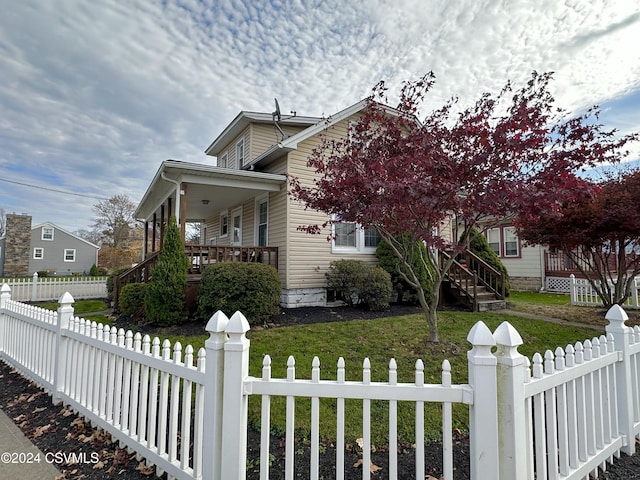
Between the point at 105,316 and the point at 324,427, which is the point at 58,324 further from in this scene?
the point at 105,316

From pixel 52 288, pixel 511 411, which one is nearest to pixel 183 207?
pixel 511 411

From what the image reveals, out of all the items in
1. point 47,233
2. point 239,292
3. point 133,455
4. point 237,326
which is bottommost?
point 133,455

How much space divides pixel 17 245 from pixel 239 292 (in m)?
35.4

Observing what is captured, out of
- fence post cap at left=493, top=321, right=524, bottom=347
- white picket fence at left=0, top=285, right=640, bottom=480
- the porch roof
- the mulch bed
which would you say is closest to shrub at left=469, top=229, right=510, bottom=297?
the porch roof

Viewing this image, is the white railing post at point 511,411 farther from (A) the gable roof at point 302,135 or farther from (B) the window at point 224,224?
(B) the window at point 224,224

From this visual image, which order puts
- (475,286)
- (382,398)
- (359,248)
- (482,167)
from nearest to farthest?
(382,398), (482,167), (475,286), (359,248)

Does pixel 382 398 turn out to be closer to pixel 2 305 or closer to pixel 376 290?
pixel 2 305

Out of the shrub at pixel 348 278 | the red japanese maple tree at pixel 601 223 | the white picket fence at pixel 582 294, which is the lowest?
the white picket fence at pixel 582 294

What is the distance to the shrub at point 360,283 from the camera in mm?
9234

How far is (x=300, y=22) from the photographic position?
820 centimetres

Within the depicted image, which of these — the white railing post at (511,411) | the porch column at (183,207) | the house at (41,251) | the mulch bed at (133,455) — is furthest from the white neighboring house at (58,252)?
the white railing post at (511,411)

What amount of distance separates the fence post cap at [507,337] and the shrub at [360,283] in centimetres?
746

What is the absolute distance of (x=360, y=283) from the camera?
9.34m

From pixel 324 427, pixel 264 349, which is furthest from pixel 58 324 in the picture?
pixel 324 427
